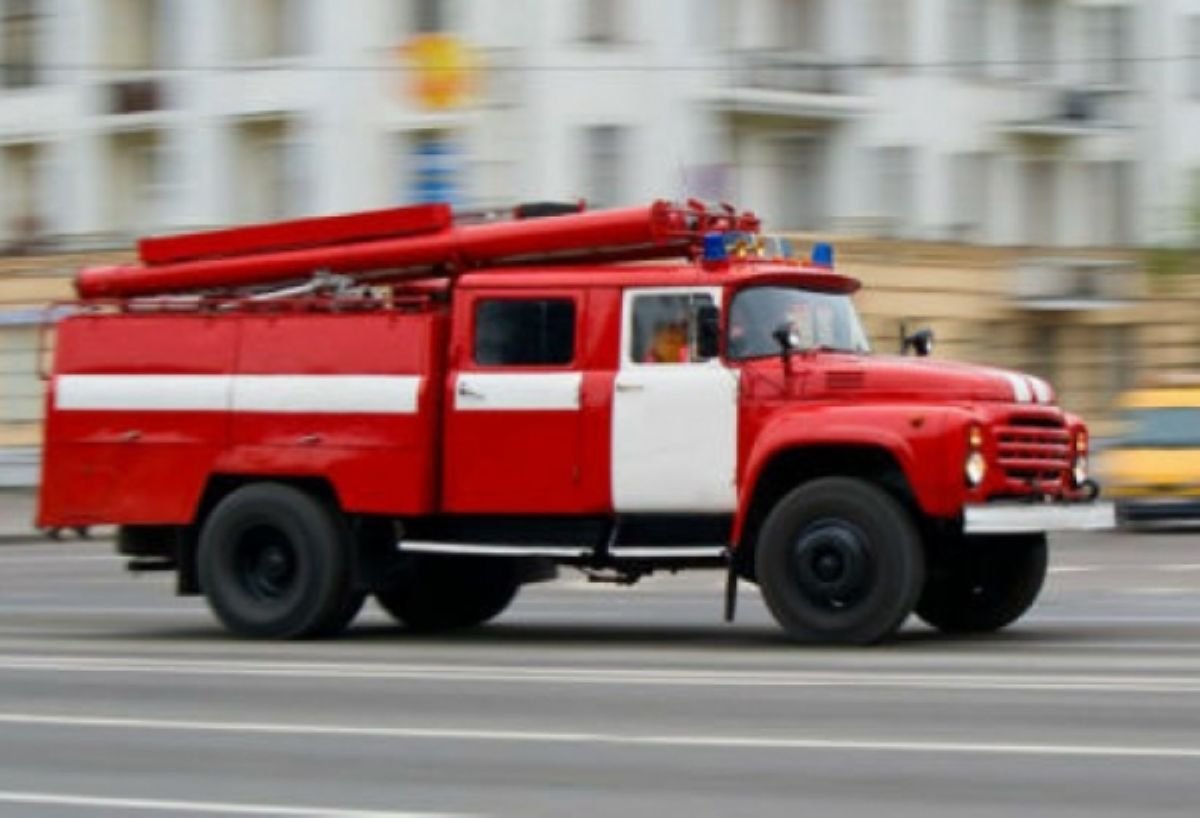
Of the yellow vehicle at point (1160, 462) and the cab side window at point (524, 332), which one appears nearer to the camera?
the cab side window at point (524, 332)

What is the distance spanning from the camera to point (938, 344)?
5281cm

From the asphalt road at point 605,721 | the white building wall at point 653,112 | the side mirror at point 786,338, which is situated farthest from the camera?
the white building wall at point 653,112

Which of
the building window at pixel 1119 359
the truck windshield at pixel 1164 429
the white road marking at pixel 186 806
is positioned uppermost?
the building window at pixel 1119 359

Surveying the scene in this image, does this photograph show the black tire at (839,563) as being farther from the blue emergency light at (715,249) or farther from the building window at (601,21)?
the building window at (601,21)

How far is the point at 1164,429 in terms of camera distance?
115ft

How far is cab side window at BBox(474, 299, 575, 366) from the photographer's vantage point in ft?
57.0

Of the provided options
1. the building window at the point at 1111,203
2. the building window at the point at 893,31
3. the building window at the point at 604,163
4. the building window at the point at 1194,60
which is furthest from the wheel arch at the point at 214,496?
the building window at the point at 1194,60

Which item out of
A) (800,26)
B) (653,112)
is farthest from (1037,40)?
(653,112)

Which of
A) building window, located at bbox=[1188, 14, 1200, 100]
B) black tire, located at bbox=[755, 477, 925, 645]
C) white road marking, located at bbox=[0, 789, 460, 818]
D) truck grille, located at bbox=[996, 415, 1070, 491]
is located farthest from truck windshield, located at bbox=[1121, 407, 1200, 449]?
white road marking, located at bbox=[0, 789, 460, 818]

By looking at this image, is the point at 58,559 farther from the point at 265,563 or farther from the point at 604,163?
the point at 265,563

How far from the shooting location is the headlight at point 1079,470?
55.8 feet

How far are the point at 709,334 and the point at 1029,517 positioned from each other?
213cm

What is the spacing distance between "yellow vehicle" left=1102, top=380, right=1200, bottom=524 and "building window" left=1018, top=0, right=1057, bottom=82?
21.4m

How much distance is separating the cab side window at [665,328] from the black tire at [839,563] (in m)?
1.13
